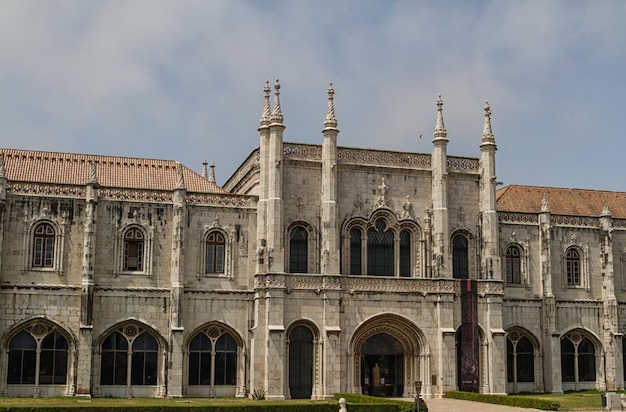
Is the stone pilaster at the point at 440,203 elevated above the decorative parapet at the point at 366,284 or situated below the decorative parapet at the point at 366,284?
above

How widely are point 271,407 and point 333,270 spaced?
1206cm

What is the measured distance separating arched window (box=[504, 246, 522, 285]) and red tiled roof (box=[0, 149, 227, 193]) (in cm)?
1670

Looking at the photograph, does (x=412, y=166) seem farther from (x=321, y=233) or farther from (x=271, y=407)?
(x=271, y=407)

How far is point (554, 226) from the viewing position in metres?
52.8

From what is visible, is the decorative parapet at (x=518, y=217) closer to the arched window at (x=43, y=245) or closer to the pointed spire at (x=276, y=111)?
the pointed spire at (x=276, y=111)

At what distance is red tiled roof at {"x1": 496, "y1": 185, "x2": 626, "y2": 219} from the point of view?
57.0 meters

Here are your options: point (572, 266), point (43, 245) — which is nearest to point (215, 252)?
point (43, 245)

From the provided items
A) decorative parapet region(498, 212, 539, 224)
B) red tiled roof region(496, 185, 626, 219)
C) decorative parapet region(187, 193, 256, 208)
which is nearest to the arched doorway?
decorative parapet region(187, 193, 256, 208)

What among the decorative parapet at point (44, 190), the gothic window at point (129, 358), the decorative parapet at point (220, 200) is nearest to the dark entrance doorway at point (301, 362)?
the gothic window at point (129, 358)

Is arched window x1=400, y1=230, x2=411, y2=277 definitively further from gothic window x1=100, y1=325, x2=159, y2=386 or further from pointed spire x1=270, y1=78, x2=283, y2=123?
gothic window x1=100, y1=325, x2=159, y2=386

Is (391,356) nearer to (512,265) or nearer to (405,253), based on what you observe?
(405,253)

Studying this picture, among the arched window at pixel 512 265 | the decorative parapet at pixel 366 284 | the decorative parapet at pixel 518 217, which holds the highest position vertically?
the decorative parapet at pixel 518 217

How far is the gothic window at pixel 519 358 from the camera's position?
5106cm

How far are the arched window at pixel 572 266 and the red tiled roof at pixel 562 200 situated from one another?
386 cm
